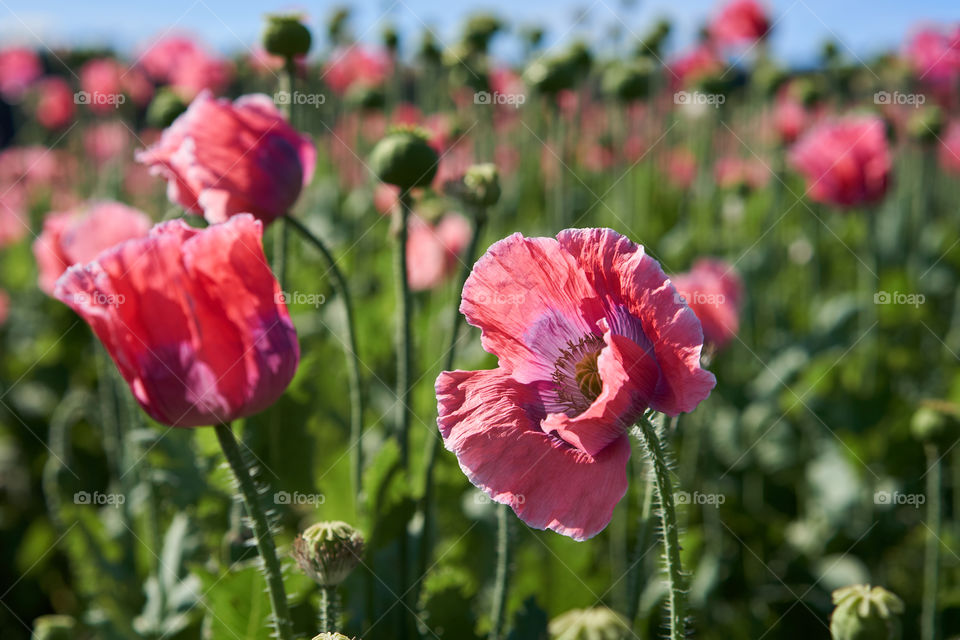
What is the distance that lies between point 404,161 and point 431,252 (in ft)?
5.16

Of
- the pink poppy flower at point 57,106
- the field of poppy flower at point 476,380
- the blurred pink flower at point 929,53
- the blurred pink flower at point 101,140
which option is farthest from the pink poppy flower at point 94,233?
the blurred pink flower at point 101,140

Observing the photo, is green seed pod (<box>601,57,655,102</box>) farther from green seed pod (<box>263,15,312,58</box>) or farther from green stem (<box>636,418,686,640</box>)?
green stem (<box>636,418,686,640</box>)

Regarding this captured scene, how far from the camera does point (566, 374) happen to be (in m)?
1.10

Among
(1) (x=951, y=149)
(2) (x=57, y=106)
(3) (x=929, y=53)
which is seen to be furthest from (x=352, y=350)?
(2) (x=57, y=106)

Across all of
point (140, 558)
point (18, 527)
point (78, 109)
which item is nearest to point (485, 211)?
point (140, 558)

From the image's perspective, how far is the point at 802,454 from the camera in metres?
3.34

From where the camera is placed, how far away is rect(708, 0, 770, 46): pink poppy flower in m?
4.46

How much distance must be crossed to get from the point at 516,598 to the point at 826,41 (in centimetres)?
384

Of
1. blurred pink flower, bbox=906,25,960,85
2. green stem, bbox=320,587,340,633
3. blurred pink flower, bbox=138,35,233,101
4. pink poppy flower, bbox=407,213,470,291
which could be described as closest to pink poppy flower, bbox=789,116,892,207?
pink poppy flower, bbox=407,213,470,291

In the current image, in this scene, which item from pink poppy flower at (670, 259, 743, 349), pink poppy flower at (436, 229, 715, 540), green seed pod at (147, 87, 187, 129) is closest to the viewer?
pink poppy flower at (436, 229, 715, 540)

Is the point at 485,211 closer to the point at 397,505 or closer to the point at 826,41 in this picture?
the point at 397,505

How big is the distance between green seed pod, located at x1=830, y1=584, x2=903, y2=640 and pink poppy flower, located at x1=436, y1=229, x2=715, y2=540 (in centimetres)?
46

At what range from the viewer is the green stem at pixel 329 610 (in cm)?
112

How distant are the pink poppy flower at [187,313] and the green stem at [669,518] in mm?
470
